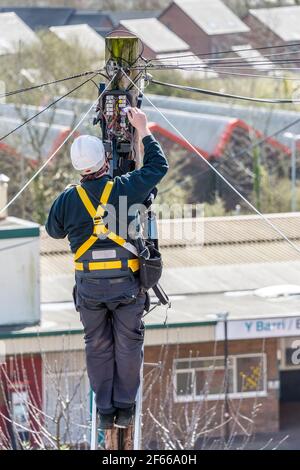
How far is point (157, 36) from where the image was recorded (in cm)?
6569

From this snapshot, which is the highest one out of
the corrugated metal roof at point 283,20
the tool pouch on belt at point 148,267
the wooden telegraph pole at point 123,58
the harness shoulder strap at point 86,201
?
the corrugated metal roof at point 283,20

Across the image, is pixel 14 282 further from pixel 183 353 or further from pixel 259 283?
pixel 259 283

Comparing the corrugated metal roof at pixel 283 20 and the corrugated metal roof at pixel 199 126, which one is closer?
the corrugated metal roof at pixel 199 126

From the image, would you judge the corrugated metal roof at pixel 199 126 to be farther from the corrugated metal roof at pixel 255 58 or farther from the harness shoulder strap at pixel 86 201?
the harness shoulder strap at pixel 86 201

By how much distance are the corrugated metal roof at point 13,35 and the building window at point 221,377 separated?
19999 mm

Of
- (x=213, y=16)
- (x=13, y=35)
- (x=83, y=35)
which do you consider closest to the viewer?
(x=13, y=35)

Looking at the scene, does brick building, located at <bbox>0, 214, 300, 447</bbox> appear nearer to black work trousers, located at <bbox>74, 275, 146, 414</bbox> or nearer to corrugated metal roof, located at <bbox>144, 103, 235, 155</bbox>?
black work trousers, located at <bbox>74, 275, 146, 414</bbox>

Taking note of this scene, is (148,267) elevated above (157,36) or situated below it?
below

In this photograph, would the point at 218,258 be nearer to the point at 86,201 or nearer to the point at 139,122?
the point at 139,122

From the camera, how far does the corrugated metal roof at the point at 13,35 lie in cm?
4409

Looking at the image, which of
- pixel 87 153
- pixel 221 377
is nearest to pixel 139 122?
pixel 87 153

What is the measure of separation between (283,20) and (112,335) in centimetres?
5844

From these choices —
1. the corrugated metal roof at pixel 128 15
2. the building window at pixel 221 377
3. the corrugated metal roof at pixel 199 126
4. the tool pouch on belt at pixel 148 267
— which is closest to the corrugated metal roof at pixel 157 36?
the corrugated metal roof at pixel 128 15

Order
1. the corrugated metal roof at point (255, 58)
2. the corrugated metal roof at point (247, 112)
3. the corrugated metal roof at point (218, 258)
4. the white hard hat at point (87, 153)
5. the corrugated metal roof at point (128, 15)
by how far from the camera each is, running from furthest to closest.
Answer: the corrugated metal roof at point (128, 15) → the corrugated metal roof at point (247, 112) → the corrugated metal roof at point (218, 258) → the corrugated metal roof at point (255, 58) → the white hard hat at point (87, 153)
